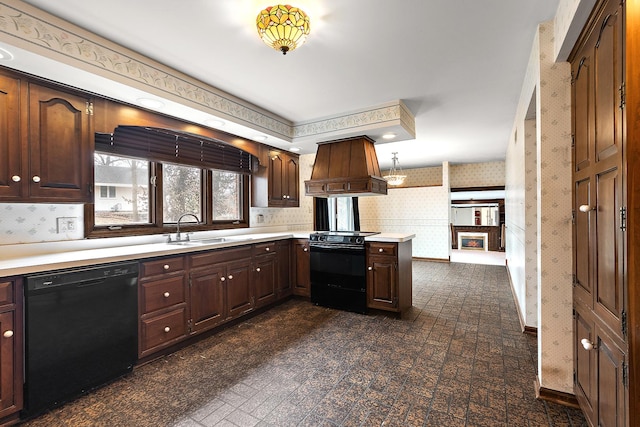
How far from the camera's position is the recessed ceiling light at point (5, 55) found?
172 centimetres

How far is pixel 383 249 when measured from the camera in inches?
134

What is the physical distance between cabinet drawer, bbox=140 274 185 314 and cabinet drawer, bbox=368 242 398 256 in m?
2.13

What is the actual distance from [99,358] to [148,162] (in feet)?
6.28

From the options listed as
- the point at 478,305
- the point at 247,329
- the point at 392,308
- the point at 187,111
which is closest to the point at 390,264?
the point at 392,308

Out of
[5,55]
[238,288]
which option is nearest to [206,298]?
[238,288]

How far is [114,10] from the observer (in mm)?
1788

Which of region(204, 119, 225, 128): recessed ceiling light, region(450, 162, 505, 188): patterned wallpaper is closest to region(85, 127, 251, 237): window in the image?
region(204, 119, 225, 128): recessed ceiling light

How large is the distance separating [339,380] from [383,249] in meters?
1.67

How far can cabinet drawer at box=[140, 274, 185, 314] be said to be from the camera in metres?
2.33

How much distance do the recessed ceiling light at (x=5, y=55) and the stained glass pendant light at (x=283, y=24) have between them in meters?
1.55

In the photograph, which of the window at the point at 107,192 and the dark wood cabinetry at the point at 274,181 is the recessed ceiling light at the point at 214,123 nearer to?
the dark wood cabinetry at the point at 274,181

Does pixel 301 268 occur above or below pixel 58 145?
below

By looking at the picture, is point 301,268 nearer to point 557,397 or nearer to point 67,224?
point 67,224

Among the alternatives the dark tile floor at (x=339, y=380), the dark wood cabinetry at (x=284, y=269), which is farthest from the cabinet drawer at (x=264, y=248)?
the dark tile floor at (x=339, y=380)
